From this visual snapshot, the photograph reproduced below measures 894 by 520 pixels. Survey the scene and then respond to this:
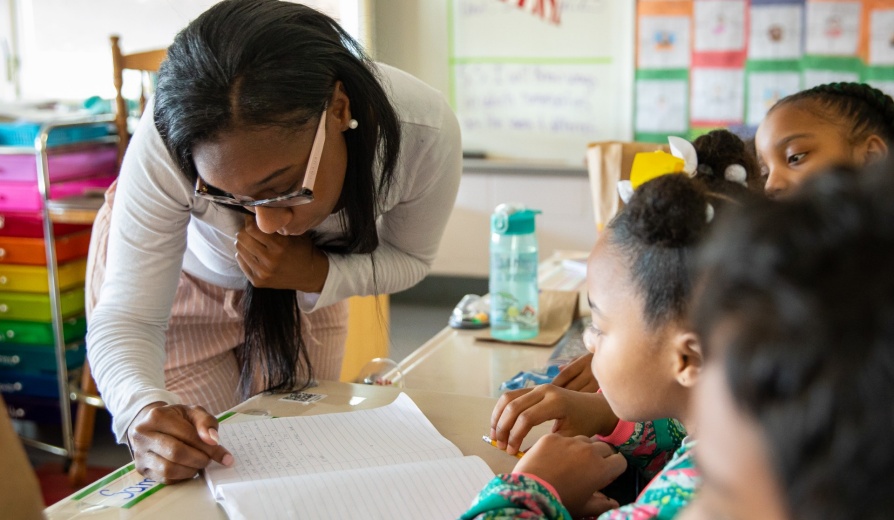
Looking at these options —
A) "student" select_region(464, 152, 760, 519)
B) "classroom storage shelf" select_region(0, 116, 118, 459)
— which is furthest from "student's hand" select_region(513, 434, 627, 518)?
"classroom storage shelf" select_region(0, 116, 118, 459)

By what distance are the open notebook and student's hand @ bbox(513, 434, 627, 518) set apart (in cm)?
7

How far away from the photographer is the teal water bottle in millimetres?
1582

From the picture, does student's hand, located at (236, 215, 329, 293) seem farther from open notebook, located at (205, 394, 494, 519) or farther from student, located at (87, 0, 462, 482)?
open notebook, located at (205, 394, 494, 519)

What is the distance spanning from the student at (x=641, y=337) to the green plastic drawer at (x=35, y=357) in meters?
2.14

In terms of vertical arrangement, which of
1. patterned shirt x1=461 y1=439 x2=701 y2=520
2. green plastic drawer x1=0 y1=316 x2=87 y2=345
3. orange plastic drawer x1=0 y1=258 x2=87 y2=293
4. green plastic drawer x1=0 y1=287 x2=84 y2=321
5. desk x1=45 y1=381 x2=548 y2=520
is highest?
patterned shirt x1=461 y1=439 x2=701 y2=520

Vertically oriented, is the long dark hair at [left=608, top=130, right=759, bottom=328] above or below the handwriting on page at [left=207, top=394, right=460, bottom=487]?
above

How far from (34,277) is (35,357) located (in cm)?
25

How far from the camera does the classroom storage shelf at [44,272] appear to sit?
253 cm

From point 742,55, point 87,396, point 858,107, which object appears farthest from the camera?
point 742,55

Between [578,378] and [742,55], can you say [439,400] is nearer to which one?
[578,378]

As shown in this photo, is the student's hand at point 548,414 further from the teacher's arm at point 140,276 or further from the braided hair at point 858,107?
the braided hair at point 858,107

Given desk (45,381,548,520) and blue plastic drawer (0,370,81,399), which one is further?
blue plastic drawer (0,370,81,399)

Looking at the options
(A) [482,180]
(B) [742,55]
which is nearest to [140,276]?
(A) [482,180]

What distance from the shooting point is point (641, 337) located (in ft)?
2.66
